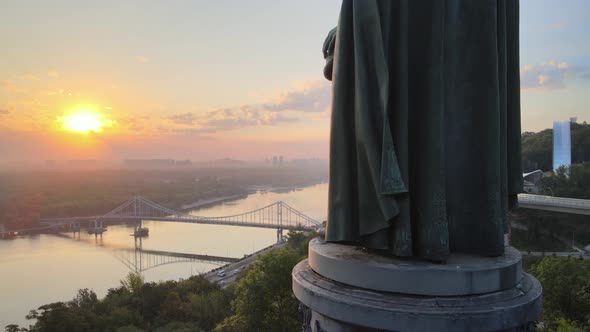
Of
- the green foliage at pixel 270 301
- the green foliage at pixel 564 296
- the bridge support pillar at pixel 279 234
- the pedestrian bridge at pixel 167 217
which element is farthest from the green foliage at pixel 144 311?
the pedestrian bridge at pixel 167 217

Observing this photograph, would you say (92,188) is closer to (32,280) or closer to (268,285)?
(32,280)

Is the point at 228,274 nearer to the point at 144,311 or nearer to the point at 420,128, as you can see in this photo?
the point at 144,311

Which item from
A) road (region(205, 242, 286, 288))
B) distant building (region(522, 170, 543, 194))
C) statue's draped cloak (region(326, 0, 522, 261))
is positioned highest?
statue's draped cloak (region(326, 0, 522, 261))

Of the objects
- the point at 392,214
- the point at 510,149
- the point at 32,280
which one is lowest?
the point at 32,280

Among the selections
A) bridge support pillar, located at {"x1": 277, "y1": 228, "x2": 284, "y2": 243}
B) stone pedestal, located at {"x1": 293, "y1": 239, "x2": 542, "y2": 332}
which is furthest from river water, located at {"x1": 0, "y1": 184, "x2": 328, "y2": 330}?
stone pedestal, located at {"x1": 293, "y1": 239, "x2": 542, "y2": 332}

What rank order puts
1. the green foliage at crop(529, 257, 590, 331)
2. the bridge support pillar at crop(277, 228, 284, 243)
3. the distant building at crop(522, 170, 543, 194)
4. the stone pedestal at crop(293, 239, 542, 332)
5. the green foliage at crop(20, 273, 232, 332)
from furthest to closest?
the bridge support pillar at crop(277, 228, 284, 243) → the distant building at crop(522, 170, 543, 194) → the green foliage at crop(20, 273, 232, 332) → the green foliage at crop(529, 257, 590, 331) → the stone pedestal at crop(293, 239, 542, 332)

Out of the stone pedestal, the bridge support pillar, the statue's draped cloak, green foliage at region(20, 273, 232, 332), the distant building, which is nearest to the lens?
the stone pedestal

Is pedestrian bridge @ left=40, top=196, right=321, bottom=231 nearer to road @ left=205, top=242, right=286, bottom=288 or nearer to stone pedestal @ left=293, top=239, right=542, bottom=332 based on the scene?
road @ left=205, top=242, right=286, bottom=288

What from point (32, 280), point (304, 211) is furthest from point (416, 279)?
point (304, 211)
